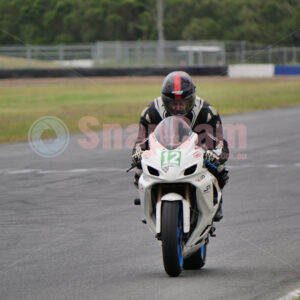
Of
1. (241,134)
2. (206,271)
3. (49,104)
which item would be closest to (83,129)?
(241,134)

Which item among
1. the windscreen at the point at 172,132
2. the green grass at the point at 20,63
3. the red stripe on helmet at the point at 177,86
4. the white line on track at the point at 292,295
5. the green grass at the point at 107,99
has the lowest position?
the green grass at the point at 107,99

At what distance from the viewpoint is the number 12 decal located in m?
5.79

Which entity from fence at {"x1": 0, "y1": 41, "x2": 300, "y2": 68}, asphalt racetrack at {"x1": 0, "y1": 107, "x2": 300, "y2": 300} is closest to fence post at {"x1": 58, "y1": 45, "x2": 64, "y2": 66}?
fence at {"x1": 0, "y1": 41, "x2": 300, "y2": 68}

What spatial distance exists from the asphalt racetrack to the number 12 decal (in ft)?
2.86

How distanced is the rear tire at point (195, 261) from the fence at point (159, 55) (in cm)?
4581

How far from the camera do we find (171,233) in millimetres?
5699

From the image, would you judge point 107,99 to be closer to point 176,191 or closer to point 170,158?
point 176,191

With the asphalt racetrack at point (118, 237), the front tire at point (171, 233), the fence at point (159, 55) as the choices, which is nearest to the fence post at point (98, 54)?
the fence at point (159, 55)

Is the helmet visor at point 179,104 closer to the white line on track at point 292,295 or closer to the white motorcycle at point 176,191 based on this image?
the white motorcycle at point 176,191

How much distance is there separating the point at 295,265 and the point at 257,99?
26.8 metres

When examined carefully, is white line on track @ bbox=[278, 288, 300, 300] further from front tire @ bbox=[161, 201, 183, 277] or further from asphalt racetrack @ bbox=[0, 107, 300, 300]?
front tire @ bbox=[161, 201, 183, 277]

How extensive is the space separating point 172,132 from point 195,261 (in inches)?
43.5

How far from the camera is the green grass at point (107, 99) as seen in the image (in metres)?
24.1
